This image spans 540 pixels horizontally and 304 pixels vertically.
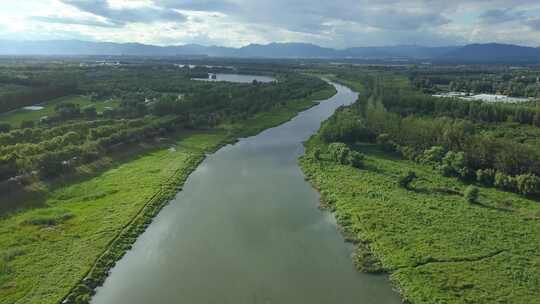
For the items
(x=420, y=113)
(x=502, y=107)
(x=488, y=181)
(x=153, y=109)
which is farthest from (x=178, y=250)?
(x=502, y=107)

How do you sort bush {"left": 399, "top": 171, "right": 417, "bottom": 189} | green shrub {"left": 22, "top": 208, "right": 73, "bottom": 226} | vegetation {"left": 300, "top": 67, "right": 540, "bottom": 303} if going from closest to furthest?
vegetation {"left": 300, "top": 67, "right": 540, "bottom": 303}, green shrub {"left": 22, "top": 208, "right": 73, "bottom": 226}, bush {"left": 399, "top": 171, "right": 417, "bottom": 189}

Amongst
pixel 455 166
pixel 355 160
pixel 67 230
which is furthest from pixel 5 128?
pixel 455 166

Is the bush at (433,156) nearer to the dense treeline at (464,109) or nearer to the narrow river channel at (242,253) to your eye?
the narrow river channel at (242,253)

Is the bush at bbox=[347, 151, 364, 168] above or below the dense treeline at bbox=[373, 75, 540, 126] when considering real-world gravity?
below

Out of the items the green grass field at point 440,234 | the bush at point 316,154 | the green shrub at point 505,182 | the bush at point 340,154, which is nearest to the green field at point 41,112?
the bush at point 316,154

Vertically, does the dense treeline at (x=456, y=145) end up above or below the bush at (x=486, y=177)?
above

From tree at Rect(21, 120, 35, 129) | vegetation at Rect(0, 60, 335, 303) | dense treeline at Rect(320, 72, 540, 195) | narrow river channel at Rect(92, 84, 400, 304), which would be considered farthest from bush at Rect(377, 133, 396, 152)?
tree at Rect(21, 120, 35, 129)

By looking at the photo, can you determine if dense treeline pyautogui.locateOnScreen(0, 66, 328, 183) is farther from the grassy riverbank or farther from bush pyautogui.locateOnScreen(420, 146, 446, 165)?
bush pyautogui.locateOnScreen(420, 146, 446, 165)

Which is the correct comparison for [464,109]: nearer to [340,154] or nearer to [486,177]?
[486,177]
